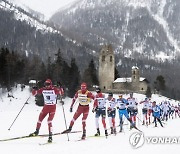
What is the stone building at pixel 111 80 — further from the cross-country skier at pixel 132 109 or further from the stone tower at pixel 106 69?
the cross-country skier at pixel 132 109

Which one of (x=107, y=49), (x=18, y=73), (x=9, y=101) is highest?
(x=107, y=49)

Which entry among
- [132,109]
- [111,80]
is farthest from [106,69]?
[132,109]

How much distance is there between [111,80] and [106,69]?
4.47 m

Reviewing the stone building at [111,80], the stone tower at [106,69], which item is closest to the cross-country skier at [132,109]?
the stone building at [111,80]

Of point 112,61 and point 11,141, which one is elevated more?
point 112,61

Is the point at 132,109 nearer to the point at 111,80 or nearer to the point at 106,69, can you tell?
the point at 106,69

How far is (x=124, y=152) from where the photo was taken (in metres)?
12.3

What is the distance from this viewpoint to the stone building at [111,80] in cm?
12912

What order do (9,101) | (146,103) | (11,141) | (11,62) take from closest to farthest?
1. (11,141)
2. (146,103)
3. (9,101)
4. (11,62)

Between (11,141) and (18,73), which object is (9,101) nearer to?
(18,73)

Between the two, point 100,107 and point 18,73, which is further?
point 18,73

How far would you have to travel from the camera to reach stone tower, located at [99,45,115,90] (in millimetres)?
130750

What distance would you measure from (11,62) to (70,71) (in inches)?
638

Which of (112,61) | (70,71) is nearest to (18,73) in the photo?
(70,71)
